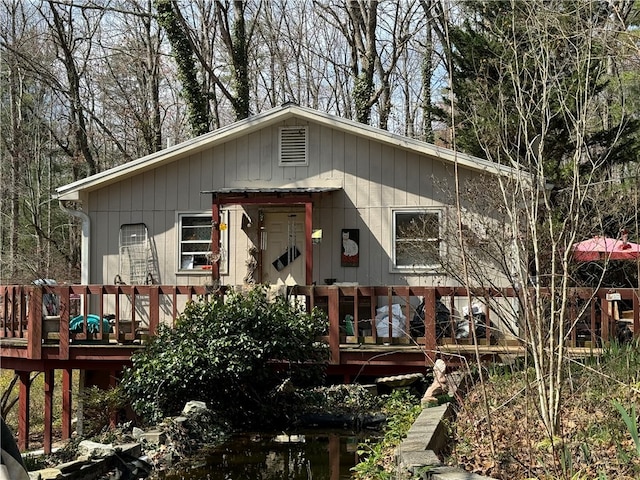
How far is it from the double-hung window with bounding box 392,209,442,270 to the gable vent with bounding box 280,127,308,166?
1.94 m

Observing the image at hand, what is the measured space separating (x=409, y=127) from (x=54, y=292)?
22.6m

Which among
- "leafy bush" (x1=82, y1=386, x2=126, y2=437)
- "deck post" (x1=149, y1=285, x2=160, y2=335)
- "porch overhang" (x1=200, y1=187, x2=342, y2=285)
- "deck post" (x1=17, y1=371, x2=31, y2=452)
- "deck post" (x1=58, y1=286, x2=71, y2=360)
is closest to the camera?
"leafy bush" (x1=82, y1=386, x2=126, y2=437)

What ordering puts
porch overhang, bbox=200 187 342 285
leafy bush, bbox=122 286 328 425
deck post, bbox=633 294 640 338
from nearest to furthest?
leafy bush, bbox=122 286 328 425 < deck post, bbox=633 294 640 338 < porch overhang, bbox=200 187 342 285

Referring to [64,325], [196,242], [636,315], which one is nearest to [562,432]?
[636,315]

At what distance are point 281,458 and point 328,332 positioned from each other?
2.93 meters

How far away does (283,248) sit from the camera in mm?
13820

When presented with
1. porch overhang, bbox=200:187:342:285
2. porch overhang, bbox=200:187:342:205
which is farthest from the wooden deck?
porch overhang, bbox=200:187:342:205

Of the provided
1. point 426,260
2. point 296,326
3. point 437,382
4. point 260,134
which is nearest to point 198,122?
point 260,134

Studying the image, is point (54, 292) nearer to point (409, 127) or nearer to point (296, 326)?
point (296, 326)

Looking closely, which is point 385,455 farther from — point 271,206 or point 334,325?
point 271,206

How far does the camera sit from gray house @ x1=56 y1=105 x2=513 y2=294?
13156mm

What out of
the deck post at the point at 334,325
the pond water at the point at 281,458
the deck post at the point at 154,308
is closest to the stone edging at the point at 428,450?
the pond water at the point at 281,458

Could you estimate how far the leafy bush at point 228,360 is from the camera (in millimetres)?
8922

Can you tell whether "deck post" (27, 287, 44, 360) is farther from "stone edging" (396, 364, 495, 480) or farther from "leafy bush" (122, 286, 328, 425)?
"stone edging" (396, 364, 495, 480)
